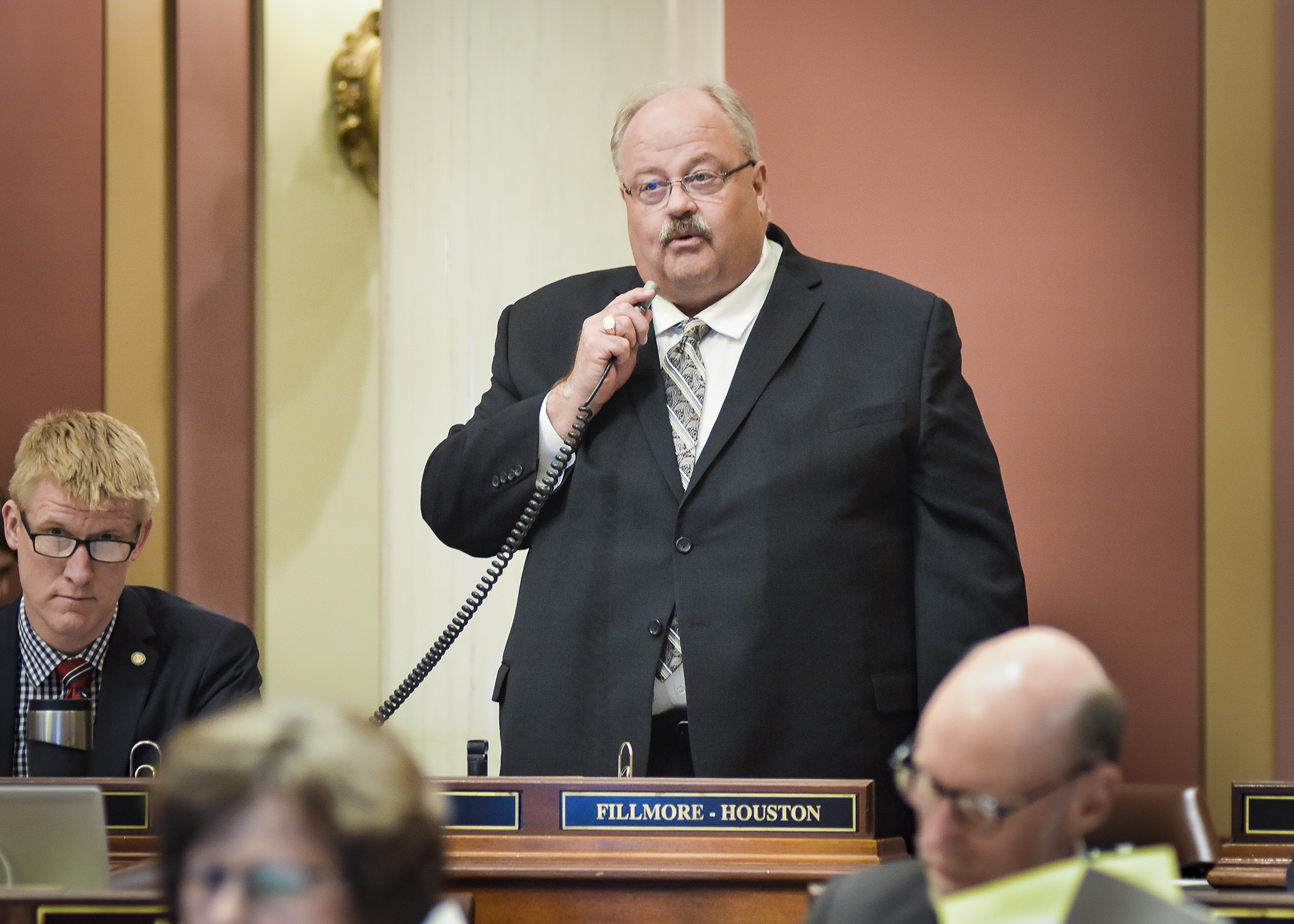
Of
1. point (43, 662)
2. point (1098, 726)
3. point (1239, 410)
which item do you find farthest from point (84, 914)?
point (1239, 410)

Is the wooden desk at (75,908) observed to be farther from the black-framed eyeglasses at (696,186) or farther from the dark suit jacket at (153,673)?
the black-framed eyeglasses at (696,186)

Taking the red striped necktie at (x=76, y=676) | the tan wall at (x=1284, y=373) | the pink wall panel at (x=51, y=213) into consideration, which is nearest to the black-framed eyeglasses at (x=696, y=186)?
the red striped necktie at (x=76, y=676)

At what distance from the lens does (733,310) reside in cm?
283

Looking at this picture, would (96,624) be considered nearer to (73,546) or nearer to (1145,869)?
(73,546)

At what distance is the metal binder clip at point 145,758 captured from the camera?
2708 millimetres

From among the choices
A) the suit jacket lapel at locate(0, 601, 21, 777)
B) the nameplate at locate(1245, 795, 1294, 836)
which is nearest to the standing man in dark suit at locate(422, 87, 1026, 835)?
the nameplate at locate(1245, 795, 1294, 836)

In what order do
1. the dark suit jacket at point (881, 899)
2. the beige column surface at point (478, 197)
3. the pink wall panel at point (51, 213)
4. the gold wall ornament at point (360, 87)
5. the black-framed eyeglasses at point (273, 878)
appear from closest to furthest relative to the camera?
the black-framed eyeglasses at point (273, 878) → the dark suit jacket at point (881, 899) → the beige column surface at point (478, 197) → the pink wall panel at point (51, 213) → the gold wall ornament at point (360, 87)

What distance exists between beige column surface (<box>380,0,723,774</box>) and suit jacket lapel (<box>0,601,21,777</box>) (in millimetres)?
1064

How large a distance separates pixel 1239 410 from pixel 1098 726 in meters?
2.76

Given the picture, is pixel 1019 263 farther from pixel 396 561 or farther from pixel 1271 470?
pixel 396 561

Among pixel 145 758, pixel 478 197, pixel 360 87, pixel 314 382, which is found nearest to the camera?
pixel 145 758

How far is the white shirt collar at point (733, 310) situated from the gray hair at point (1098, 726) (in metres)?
1.52

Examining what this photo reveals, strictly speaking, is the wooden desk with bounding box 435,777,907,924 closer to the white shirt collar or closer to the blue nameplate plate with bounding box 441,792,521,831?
the blue nameplate plate with bounding box 441,792,521,831

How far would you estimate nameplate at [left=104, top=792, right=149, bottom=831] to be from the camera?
2361 millimetres
